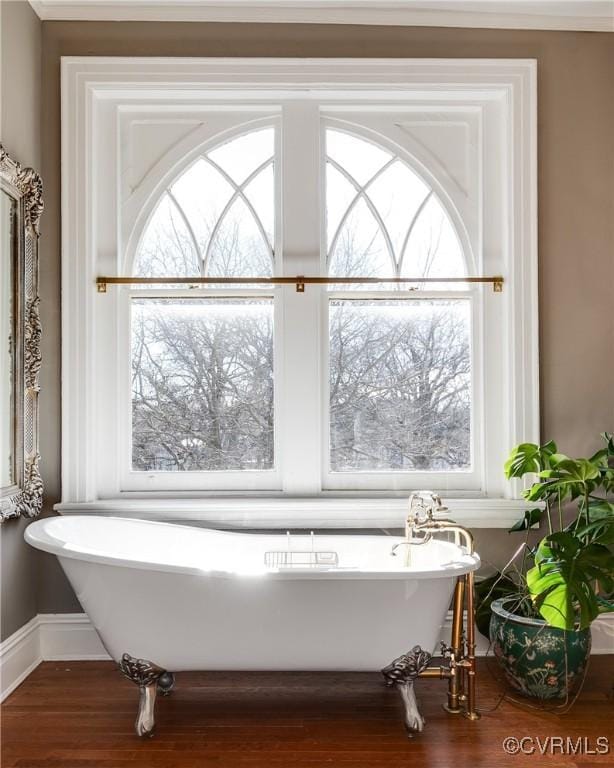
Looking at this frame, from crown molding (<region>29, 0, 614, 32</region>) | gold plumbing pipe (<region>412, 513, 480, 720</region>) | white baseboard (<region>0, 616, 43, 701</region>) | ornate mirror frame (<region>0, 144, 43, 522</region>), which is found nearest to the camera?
gold plumbing pipe (<region>412, 513, 480, 720</region>)

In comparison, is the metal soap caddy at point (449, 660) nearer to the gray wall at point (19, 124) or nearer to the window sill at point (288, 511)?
the window sill at point (288, 511)

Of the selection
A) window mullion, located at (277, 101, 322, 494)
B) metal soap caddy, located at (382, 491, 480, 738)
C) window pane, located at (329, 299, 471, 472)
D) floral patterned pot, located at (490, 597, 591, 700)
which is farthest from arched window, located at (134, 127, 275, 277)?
floral patterned pot, located at (490, 597, 591, 700)

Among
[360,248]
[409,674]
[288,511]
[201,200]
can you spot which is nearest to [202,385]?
[288,511]

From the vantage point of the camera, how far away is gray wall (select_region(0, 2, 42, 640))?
7.62ft

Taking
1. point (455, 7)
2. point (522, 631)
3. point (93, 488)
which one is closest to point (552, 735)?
point (522, 631)

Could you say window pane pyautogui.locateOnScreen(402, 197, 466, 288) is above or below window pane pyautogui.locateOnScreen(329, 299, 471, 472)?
above

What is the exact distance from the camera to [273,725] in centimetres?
205

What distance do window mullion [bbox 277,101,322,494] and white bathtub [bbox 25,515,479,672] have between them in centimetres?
78

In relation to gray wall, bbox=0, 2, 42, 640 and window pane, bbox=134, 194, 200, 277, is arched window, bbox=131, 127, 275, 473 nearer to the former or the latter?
window pane, bbox=134, 194, 200, 277

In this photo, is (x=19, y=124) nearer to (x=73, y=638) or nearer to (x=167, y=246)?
(x=167, y=246)

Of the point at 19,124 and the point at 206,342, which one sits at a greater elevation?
the point at 19,124

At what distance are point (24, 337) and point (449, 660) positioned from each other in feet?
6.56

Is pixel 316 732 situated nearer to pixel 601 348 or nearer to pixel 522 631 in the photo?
pixel 522 631

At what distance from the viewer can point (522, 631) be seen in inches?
86.2
